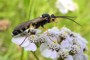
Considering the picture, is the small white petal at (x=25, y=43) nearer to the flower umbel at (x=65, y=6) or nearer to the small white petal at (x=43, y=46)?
the small white petal at (x=43, y=46)

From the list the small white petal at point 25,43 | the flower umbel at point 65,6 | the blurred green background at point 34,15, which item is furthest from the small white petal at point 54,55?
the flower umbel at point 65,6

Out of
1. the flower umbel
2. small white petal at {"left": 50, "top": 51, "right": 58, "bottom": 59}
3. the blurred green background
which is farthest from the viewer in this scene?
the flower umbel

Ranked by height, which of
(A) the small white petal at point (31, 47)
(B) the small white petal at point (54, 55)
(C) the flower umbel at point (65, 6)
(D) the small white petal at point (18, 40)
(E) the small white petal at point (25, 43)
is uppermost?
(C) the flower umbel at point (65, 6)

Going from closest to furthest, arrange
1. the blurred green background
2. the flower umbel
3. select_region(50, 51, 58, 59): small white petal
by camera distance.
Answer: select_region(50, 51, 58, 59): small white petal → the blurred green background → the flower umbel

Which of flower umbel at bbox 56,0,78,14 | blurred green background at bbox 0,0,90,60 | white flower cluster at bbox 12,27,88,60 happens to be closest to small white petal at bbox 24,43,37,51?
white flower cluster at bbox 12,27,88,60

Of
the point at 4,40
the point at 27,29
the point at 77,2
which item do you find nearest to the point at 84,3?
the point at 77,2

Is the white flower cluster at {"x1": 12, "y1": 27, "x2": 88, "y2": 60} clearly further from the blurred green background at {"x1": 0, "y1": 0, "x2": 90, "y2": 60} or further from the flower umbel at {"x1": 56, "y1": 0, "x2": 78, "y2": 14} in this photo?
the flower umbel at {"x1": 56, "y1": 0, "x2": 78, "y2": 14}

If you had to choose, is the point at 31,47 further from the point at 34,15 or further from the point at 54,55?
the point at 34,15

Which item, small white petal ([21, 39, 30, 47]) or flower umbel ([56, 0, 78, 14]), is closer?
small white petal ([21, 39, 30, 47])

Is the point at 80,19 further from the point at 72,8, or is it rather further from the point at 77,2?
the point at 77,2

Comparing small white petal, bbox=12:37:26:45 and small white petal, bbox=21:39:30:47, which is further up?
small white petal, bbox=12:37:26:45
